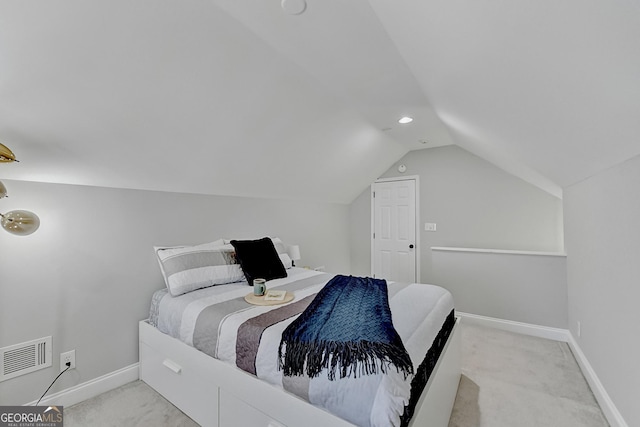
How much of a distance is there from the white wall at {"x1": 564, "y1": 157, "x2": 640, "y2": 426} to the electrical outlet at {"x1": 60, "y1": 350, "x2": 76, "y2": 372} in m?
3.49

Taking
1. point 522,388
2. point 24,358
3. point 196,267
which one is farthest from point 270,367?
point 522,388

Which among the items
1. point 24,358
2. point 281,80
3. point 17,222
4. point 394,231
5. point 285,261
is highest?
point 281,80

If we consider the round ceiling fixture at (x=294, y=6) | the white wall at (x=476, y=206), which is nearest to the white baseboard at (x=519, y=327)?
the white wall at (x=476, y=206)

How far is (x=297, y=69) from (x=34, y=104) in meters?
1.59

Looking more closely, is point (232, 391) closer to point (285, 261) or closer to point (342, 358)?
point (342, 358)

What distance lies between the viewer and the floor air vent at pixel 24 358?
1.75 meters

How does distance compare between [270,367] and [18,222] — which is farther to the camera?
[18,222]

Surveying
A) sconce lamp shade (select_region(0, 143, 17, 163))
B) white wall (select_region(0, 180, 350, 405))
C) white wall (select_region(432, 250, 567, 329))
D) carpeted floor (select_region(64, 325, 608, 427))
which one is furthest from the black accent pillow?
white wall (select_region(432, 250, 567, 329))

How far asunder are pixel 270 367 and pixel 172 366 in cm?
97

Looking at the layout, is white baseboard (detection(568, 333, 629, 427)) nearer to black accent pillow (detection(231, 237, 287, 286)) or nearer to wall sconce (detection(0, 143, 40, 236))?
black accent pillow (detection(231, 237, 287, 286))

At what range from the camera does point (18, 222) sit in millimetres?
1536

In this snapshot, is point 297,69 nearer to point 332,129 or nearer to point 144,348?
point 332,129

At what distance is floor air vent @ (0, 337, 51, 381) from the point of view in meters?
1.75

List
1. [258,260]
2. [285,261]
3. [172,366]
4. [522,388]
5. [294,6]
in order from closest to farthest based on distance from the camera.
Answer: [294,6], [172,366], [522,388], [258,260], [285,261]
